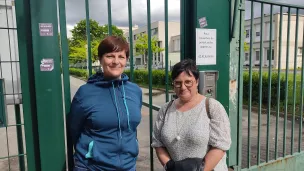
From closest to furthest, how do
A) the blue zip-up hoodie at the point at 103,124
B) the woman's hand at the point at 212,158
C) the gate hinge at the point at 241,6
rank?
the blue zip-up hoodie at the point at 103,124, the woman's hand at the point at 212,158, the gate hinge at the point at 241,6

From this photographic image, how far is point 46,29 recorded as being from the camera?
1.88m

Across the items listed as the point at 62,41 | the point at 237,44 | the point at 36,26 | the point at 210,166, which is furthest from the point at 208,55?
the point at 36,26

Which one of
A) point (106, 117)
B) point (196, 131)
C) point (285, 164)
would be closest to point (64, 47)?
point (106, 117)

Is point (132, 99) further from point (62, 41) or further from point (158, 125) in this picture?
point (62, 41)

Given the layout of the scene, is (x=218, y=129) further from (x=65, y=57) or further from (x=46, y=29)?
(x=46, y=29)

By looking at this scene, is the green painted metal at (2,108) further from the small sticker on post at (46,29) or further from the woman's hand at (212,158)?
the woman's hand at (212,158)

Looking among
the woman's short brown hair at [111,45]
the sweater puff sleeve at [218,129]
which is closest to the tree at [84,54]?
the woman's short brown hair at [111,45]

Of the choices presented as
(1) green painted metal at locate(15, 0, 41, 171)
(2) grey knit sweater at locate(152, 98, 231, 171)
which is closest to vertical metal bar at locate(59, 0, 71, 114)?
(1) green painted metal at locate(15, 0, 41, 171)

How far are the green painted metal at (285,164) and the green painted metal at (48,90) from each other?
88.2 inches

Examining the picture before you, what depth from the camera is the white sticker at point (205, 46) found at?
2.54 m

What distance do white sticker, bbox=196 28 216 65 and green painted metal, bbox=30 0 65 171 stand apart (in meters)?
1.32

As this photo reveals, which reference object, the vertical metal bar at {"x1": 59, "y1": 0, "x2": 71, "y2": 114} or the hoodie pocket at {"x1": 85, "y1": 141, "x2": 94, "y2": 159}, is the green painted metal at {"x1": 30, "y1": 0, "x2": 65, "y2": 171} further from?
the hoodie pocket at {"x1": 85, "y1": 141, "x2": 94, "y2": 159}

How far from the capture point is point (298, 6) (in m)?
3.22

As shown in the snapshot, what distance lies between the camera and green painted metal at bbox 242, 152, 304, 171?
3.19 m
